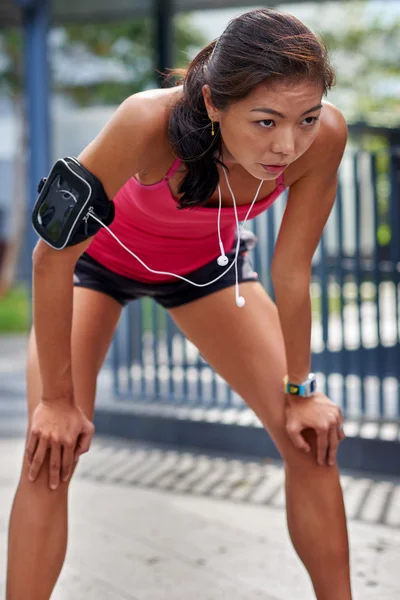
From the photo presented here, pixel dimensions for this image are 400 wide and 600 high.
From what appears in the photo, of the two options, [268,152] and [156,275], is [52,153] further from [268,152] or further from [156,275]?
[268,152]

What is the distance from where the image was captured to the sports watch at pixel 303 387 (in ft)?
7.69

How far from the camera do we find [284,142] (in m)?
1.88

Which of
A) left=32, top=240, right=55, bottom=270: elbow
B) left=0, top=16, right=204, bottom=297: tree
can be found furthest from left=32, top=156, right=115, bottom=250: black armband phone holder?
left=0, top=16, right=204, bottom=297: tree

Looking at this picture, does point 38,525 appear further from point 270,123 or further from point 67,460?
point 270,123

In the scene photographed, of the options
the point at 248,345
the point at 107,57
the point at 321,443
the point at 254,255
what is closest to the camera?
the point at 321,443

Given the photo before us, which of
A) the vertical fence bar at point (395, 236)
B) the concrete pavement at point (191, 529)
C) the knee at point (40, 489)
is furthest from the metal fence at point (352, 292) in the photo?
the knee at point (40, 489)

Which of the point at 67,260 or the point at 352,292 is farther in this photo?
the point at 352,292

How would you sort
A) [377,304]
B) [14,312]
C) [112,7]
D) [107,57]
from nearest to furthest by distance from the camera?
[377,304] → [112,7] → [107,57] → [14,312]

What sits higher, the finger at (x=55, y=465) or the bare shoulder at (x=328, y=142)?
the bare shoulder at (x=328, y=142)

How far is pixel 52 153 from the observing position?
19.8ft

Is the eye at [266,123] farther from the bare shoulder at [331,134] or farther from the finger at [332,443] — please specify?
the finger at [332,443]

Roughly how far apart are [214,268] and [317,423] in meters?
0.54

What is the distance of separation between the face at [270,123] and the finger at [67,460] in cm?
78

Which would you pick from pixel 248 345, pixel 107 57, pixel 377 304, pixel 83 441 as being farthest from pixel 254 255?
pixel 107 57
